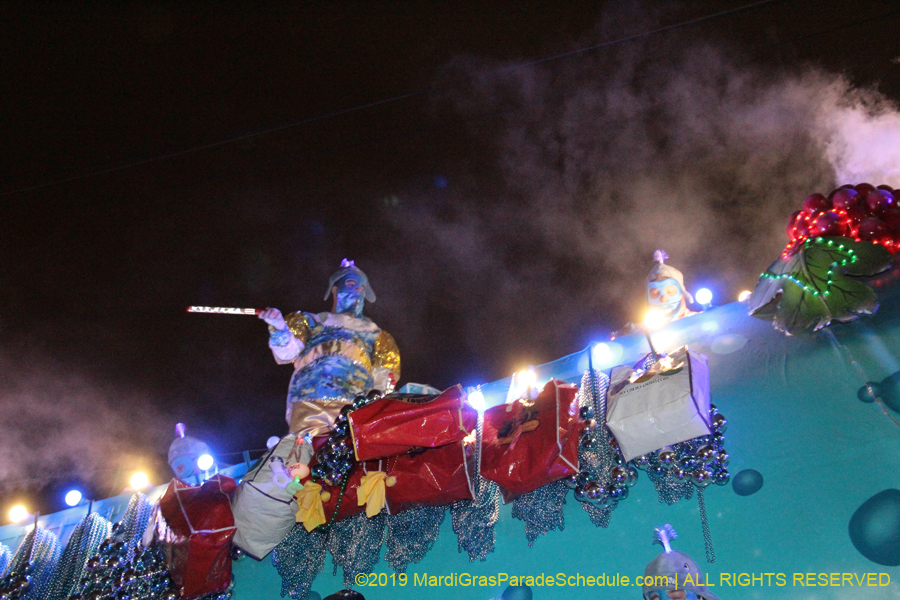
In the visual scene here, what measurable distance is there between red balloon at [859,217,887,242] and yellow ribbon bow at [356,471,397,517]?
2.40 meters

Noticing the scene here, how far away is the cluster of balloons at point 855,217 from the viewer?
281cm

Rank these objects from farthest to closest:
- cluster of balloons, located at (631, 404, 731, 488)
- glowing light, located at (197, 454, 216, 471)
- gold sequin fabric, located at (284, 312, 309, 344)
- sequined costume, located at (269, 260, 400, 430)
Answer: glowing light, located at (197, 454, 216, 471) → gold sequin fabric, located at (284, 312, 309, 344) → sequined costume, located at (269, 260, 400, 430) → cluster of balloons, located at (631, 404, 731, 488)

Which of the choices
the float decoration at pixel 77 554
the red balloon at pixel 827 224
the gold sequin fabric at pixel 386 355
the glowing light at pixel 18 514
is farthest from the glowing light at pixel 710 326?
the glowing light at pixel 18 514

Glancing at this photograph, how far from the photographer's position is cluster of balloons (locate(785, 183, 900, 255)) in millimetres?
2811

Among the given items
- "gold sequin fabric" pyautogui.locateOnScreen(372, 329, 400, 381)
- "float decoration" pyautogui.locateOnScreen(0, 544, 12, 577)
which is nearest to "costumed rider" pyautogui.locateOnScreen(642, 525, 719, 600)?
"gold sequin fabric" pyautogui.locateOnScreen(372, 329, 400, 381)

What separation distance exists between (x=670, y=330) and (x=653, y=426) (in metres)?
1.04

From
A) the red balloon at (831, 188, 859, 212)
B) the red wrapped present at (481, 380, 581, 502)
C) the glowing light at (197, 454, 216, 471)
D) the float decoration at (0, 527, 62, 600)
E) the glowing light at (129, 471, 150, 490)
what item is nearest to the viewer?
the red wrapped present at (481, 380, 581, 502)

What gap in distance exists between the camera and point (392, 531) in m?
2.98

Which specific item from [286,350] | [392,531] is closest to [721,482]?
[392,531]

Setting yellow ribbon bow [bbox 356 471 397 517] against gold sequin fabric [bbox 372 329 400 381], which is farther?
gold sequin fabric [bbox 372 329 400 381]

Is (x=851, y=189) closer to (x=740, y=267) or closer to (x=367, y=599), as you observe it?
(x=367, y=599)

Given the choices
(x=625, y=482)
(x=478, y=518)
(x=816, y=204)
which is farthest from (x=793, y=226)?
(x=478, y=518)

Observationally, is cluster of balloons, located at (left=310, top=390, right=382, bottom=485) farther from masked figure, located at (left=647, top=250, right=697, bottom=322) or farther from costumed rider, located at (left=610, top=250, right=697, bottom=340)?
masked figure, located at (left=647, top=250, right=697, bottom=322)

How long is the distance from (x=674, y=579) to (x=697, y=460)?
48 cm
